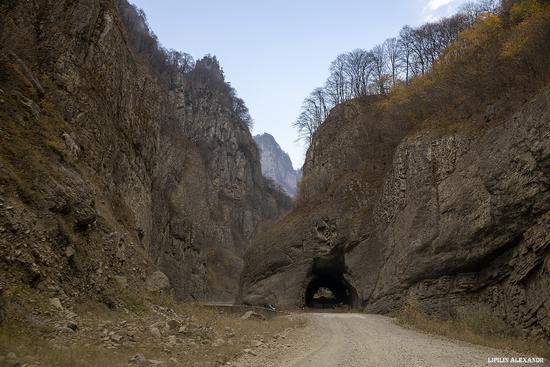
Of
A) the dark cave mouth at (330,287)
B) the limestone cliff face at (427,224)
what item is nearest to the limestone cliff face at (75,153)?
the limestone cliff face at (427,224)

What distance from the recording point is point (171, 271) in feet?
138

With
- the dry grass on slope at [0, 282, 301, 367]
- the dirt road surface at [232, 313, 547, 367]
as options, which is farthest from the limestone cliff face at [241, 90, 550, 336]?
A: the dry grass on slope at [0, 282, 301, 367]

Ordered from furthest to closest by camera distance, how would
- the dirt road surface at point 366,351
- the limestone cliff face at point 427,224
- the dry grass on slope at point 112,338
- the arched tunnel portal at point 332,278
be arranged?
the arched tunnel portal at point 332,278, the limestone cliff face at point 427,224, the dirt road surface at point 366,351, the dry grass on slope at point 112,338

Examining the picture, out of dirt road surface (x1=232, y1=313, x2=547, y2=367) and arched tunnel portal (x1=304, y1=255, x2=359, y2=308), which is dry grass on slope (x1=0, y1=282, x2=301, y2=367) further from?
arched tunnel portal (x1=304, y1=255, x2=359, y2=308)

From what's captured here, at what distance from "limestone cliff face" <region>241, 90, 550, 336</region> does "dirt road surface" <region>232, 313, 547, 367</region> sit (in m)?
4.97

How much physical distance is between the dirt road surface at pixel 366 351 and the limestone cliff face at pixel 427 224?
4.97 m

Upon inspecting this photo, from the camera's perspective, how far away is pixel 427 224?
2284 centimetres

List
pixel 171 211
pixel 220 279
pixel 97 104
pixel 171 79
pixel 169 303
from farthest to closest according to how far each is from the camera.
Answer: pixel 171 79
pixel 220 279
pixel 171 211
pixel 97 104
pixel 169 303

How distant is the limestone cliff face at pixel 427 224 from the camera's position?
16.6 metres

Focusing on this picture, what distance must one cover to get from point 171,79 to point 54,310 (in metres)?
65.4

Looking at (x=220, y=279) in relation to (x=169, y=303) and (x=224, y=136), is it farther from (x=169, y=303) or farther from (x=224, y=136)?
(x=169, y=303)

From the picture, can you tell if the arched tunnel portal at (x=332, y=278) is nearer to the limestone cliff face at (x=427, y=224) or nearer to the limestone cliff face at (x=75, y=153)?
the limestone cliff face at (x=427, y=224)

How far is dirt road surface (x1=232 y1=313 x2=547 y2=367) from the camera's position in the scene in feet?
31.4

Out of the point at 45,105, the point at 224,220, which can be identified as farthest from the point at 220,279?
the point at 45,105
